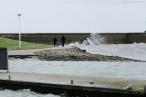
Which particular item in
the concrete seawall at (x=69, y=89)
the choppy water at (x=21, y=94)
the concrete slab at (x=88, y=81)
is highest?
the concrete slab at (x=88, y=81)

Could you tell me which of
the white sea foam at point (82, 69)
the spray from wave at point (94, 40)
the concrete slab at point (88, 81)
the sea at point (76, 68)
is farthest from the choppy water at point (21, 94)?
the spray from wave at point (94, 40)

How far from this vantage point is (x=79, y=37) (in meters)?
90.9

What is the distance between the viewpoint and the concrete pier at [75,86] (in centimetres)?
1204

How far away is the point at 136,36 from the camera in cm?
10012

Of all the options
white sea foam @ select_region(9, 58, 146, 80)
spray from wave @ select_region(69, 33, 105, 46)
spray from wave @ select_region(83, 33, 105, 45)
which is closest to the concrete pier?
white sea foam @ select_region(9, 58, 146, 80)

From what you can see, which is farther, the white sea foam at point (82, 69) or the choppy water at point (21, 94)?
the white sea foam at point (82, 69)

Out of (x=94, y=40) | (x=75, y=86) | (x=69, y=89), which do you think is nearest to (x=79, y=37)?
(x=94, y=40)

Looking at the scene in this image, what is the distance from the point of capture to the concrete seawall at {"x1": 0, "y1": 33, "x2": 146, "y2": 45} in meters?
85.6

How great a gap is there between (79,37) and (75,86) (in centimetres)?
7817

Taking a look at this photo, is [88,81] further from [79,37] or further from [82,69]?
[79,37]

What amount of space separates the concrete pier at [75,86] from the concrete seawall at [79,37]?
224ft

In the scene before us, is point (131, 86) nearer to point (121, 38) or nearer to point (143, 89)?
point (143, 89)

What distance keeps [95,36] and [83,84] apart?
275 feet

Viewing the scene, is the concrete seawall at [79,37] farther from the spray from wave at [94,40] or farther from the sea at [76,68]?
the sea at [76,68]
